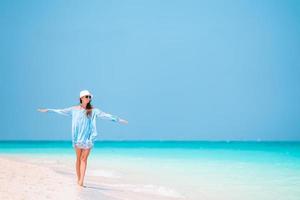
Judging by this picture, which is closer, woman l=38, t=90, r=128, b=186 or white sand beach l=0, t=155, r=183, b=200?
white sand beach l=0, t=155, r=183, b=200

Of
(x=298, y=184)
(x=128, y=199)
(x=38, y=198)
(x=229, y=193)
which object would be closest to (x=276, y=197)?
(x=229, y=193)

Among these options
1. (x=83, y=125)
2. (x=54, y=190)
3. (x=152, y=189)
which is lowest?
(x=54, y=190)

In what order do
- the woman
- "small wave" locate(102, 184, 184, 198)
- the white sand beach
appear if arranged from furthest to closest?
"small wave" locate(102, 184, 184, 198), the woman, the white sand beach

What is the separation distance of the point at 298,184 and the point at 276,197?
7.59ft

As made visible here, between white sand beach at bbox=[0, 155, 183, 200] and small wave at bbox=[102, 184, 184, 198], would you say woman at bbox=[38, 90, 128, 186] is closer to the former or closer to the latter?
white sand beach at bbox=[0, 155, 183, 200]

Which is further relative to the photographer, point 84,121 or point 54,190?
point 84,121

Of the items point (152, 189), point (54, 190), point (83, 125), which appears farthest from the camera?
point (152, 189)

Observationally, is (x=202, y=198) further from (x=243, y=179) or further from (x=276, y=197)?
(x=243, y=179)

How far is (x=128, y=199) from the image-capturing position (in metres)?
7.21

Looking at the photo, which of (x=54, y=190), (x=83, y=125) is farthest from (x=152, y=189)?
(x=54, y=190)

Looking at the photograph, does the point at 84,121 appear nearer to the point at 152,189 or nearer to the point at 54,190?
the point at 54,190

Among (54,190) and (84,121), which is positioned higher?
(84,121)

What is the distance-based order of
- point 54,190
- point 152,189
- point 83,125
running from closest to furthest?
1. point 54,190
2. point 83,125
3. point 152,189

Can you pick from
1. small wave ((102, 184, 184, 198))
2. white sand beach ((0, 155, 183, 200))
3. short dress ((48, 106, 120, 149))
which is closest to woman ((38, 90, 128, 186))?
short dress ((48, 106, 120, 149))
